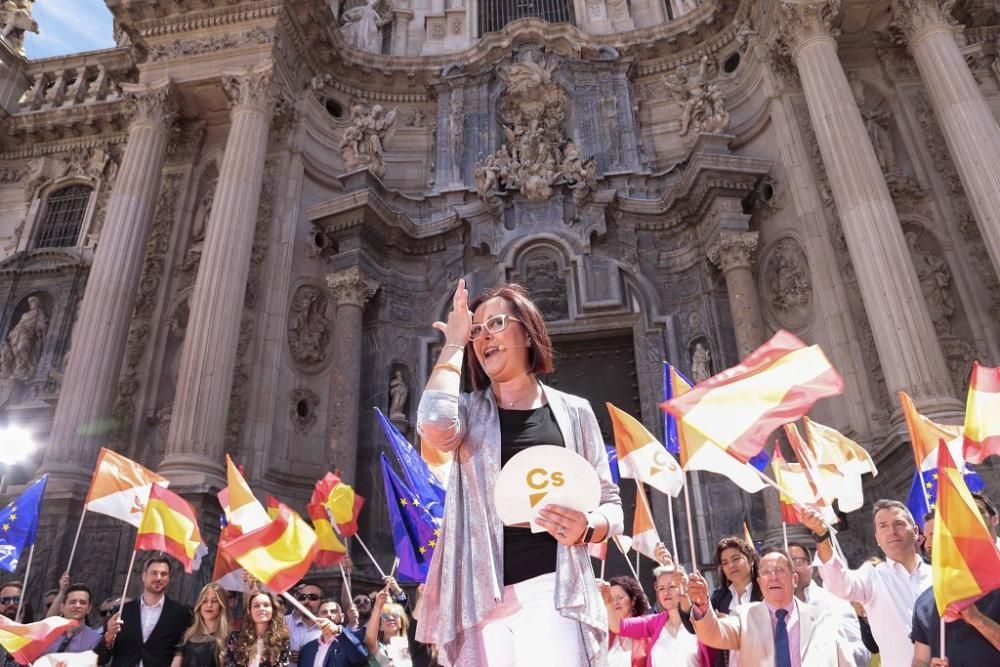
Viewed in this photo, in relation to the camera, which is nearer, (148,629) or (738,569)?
(738,569)

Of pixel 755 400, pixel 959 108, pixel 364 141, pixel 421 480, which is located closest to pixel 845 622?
pixel 755 400

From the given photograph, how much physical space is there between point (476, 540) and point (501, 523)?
9 cm

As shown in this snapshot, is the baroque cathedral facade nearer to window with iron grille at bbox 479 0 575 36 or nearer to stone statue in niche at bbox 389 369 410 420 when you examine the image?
stone statue in niche at bbox 389 369 410 420

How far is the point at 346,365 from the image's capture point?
48.3 ft

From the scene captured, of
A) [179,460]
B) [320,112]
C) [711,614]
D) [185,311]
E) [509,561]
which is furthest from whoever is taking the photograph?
[320,112]

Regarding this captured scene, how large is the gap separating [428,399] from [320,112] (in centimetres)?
1739

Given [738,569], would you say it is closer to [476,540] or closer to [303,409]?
[476,540]

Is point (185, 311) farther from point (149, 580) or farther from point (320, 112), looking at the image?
point (149, 580)

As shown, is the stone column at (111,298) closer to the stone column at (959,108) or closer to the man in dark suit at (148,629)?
the man in dark suit at (148,629)

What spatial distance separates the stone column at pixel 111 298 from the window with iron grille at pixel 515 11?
9621 mm

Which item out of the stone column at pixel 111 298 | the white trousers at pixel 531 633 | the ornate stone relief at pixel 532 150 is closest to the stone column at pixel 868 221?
the ornate stone relief at pixel 532 150

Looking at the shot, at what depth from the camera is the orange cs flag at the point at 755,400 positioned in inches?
166

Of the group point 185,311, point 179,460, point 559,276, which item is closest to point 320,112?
point 185,311

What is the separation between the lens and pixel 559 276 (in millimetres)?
15961
